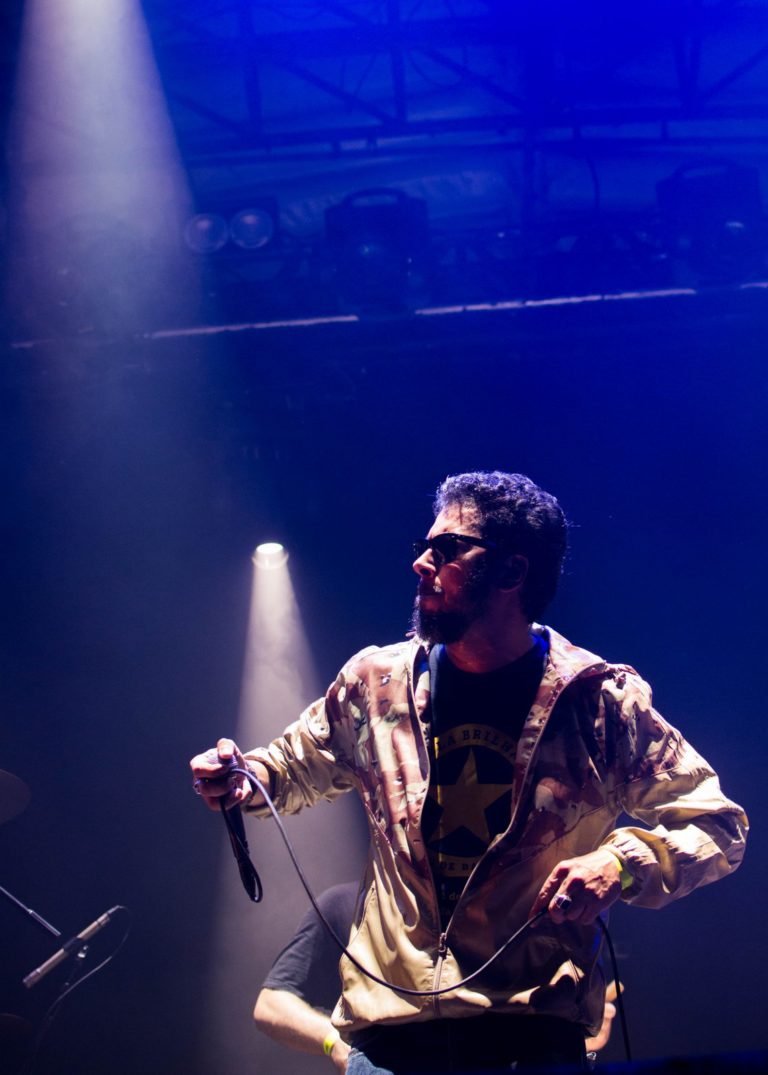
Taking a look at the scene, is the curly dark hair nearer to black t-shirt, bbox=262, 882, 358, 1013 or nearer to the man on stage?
the man on stage

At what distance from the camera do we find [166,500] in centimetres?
602

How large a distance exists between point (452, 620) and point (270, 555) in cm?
333

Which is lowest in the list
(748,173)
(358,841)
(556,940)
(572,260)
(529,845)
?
(358,841)

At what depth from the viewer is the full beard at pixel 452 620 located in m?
2.62

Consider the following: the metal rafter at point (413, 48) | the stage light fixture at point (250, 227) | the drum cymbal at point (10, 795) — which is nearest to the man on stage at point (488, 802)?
the drum cymbal at point (10, 795)

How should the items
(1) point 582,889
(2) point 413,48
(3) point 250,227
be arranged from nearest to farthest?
(1) point 582,889 < (3) point 250,227 < (2) point 413,48

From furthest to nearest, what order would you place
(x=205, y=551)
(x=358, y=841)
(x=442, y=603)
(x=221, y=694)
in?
(x=205, y=551)
(x=221, y=694)
(x=358, y=841)
(x=442, y=603)

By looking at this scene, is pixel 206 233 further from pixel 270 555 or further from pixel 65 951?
pixel 65 951

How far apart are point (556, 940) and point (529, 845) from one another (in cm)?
24

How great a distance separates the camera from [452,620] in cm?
262

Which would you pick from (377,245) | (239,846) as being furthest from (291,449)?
(239,846)

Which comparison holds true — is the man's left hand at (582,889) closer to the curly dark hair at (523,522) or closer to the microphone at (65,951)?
the curly dark hair at (523,522)

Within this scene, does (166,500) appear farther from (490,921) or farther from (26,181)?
(490,921)

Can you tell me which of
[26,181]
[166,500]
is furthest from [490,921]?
[26,181]
